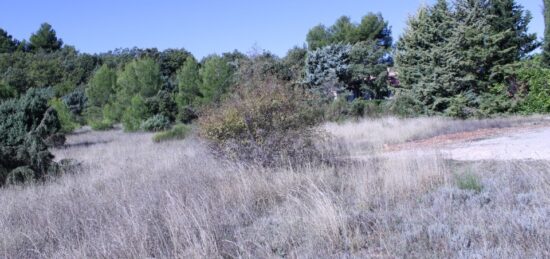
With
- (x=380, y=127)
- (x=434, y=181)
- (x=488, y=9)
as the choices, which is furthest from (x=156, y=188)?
(x=488, y=9)

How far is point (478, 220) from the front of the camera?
4434 millimetres

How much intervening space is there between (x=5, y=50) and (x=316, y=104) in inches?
2362

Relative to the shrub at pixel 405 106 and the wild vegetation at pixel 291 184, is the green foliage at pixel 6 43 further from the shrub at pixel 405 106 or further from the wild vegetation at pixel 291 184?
the shrub at pixel 405 106

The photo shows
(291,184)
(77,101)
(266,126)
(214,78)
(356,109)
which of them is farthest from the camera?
(77,101)

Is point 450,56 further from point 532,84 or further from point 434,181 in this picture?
point 434,181

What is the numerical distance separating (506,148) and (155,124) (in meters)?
21.7

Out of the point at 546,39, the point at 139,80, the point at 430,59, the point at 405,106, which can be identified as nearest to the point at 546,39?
the point at 546,39

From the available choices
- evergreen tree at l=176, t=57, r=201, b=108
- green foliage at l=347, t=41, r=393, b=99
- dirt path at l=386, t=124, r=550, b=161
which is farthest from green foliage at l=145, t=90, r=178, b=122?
dirt path at l=386, t=124, r=550, b=161

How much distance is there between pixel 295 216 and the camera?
505cm

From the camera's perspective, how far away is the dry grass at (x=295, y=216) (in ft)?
13.7

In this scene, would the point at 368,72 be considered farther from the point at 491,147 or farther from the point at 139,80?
the point at 491,147

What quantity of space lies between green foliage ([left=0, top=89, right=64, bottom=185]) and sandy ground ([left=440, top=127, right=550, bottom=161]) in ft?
28.1

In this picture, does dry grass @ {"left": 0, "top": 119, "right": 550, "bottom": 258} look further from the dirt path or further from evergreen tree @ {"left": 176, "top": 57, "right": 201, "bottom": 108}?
evergreen tree @ {"left": 176, "top": 57, "right": 201, "bottom": 108}

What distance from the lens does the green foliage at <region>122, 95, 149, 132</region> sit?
29.5 metres
